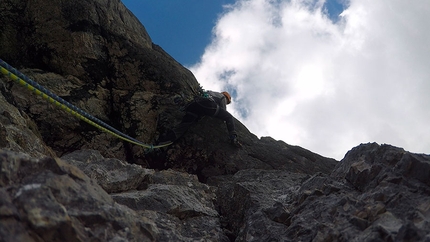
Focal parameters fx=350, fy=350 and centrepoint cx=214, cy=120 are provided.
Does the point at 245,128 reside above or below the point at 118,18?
below

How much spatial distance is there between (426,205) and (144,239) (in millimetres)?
2669

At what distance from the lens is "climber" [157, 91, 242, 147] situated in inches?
422

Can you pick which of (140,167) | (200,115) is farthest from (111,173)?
(200,115)

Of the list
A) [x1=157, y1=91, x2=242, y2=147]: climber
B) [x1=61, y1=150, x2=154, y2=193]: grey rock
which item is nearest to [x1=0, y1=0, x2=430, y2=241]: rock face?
[x1=61, y1=150, x2=154, y2=193]: grey rock

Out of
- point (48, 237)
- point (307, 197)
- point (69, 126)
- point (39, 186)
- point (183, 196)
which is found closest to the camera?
point (48, 237)

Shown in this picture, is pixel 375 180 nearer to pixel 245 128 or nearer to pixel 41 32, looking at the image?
pixel 245 128

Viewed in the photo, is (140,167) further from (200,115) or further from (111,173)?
(200,115)

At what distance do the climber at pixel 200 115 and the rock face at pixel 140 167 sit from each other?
0.94ft

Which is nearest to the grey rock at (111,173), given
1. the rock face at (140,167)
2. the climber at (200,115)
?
the rock face at (140,167)

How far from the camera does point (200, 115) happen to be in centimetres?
1130

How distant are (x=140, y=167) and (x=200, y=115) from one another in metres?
4.83

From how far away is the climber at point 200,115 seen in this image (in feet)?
35.1

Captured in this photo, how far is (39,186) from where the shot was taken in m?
2.66

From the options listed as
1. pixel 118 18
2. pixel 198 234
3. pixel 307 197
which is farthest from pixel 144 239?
pixel 118 18
